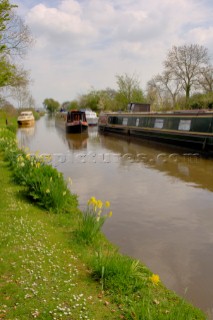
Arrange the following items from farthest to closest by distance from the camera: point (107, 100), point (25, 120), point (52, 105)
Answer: point (52, 105) < point (107, 100) < point (25, 120)

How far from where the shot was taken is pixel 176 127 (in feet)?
53.9

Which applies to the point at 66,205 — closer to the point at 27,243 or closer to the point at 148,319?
the point at 27,243

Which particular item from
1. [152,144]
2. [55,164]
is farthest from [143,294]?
[152,144]

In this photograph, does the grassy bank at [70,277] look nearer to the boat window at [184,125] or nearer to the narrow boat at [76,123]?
the boat window at [184,125]

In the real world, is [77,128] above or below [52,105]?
above

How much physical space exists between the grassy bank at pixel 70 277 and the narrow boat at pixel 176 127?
34.2ft

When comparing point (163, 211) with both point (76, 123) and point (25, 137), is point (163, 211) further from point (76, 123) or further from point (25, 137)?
point (76, 123)

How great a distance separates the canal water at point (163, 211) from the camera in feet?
14.0

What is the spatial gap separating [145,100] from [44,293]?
3640cm

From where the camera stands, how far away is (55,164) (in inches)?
495

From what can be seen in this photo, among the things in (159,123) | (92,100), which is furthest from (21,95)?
(159,123)

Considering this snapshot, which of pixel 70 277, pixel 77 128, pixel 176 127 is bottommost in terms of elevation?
pixel 77 128

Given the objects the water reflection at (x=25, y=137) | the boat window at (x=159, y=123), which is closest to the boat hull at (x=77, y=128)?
the water reflection at (x=25, y=137)

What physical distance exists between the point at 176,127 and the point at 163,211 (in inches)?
414
